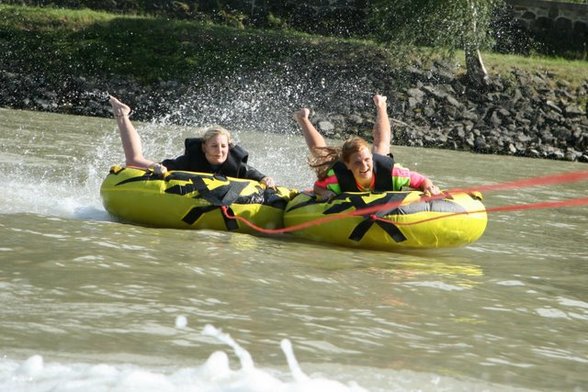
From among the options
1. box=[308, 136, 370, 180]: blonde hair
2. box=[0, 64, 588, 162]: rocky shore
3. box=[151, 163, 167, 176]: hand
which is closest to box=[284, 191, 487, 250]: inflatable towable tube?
box=[308, 136, 370, 180]: blonde hair

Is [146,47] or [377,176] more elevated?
[146,47]

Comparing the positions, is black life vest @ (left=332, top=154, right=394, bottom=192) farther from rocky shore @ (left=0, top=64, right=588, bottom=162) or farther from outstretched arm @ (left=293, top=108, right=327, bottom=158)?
rocky shore @ (left=0, top=64, right=588, bottom=162)

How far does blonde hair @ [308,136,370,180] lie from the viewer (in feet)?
25.0

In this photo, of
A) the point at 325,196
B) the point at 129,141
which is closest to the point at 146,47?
the point at 129,141

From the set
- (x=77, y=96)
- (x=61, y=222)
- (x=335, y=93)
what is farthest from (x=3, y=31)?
(x=61, y=222)

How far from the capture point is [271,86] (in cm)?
2067

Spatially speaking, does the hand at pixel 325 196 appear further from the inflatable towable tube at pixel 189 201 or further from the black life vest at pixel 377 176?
the inflatable towable tube at pixel 189 201

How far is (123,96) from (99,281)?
48.8 feet

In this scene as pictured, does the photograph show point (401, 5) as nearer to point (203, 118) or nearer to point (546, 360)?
point (203, 118)

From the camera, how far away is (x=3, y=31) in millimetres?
21828

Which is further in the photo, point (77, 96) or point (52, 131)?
point (77, 96)

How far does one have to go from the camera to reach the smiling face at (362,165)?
7.60m

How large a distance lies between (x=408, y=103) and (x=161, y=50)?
540cm

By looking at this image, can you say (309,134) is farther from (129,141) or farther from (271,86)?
(271,86)
